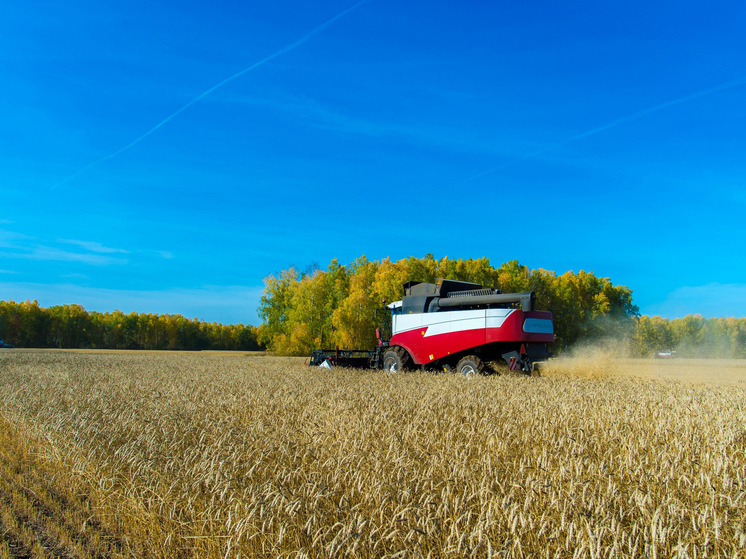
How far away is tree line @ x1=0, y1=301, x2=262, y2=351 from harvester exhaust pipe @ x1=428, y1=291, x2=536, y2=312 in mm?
105544

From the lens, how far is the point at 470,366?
1425 cm

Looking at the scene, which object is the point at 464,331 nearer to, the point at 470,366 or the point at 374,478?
the point at 470,366

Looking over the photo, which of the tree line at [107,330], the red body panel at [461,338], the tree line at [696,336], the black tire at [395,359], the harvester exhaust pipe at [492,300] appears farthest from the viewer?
the tree line at [696,336]

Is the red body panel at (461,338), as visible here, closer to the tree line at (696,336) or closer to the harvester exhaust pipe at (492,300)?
the harvester exhaust pipe at (492,300)

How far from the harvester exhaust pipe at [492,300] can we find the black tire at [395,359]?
6.67ft

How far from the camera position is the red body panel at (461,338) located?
44.6 ft

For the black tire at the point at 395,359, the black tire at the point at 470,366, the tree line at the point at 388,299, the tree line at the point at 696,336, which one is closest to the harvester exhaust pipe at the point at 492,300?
the black tire at the point at 470,366

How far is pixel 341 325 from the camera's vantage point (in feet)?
134

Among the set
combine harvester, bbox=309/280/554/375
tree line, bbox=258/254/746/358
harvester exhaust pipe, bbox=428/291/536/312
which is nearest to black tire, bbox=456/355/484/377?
combine harvester, bbox=309/280/554/375

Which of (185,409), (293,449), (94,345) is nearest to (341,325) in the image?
(185,409)

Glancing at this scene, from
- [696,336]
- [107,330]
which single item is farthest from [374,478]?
[696,336]

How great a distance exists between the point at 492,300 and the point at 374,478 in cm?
1121

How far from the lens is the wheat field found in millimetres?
2877

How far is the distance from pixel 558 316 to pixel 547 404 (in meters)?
47.1
